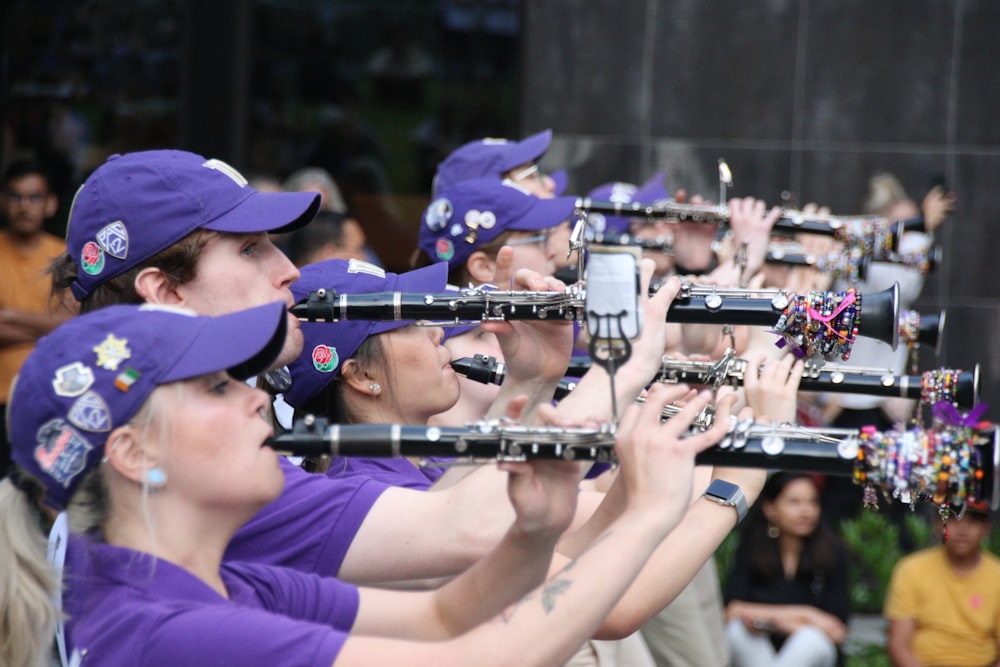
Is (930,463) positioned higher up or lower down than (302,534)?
higher up

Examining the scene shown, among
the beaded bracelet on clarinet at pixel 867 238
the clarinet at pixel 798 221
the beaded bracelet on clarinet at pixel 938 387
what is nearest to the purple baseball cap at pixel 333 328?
the beaded bracelet on clarinet at pixel 938 387

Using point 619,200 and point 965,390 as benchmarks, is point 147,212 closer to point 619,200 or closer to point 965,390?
point 965,390

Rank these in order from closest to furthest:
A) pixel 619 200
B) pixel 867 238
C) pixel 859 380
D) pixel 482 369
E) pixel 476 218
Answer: pixel 859 380
pixel 482 369
pixel 476 218
pixel 867 238
pixel 619 200

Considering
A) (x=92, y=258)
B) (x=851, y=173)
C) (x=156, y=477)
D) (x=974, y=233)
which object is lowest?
(x=156, y=477)

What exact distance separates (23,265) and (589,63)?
11.6 ft

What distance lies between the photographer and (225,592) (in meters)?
2.39

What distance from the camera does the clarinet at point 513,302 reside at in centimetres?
327

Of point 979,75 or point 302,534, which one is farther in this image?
point 979,75

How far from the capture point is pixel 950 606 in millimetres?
6684

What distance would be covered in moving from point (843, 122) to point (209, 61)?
4016mm

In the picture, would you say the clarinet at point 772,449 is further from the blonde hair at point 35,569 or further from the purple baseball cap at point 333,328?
the purple baseball cap at point 333,328

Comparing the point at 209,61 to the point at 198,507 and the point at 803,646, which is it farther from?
the point at 198,507

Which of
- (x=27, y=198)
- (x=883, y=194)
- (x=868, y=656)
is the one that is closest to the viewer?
(x=27, y=198)

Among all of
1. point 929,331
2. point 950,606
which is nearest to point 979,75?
point 950,606
